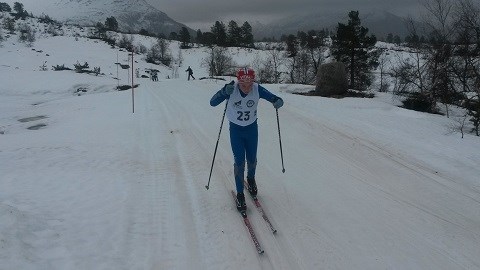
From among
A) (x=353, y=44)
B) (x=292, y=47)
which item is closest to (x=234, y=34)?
(x=292, y=47)

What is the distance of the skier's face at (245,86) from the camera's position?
19.4ft

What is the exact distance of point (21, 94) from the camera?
84.2 feet

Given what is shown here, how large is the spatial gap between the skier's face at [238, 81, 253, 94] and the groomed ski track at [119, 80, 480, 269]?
201 cm

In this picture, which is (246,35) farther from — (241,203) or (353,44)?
(241,203)

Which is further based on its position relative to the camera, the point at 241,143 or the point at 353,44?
the point at 353,44

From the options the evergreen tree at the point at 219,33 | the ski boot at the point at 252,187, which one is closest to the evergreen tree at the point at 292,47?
the evergreen tree at the point at 219,33

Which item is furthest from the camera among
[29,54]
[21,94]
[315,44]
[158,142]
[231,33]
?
[231,33]

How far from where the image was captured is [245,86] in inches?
234

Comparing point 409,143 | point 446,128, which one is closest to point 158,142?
point 409,143

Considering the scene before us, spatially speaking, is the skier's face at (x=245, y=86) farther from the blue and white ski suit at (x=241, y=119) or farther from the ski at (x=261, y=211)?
the ski at (x=261, y=211)

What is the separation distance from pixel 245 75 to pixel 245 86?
7.6 inches

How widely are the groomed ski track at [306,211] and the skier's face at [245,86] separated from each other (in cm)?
201

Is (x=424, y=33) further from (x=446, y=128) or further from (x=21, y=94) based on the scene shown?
(x=21, y=94)

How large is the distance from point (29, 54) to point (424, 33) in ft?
184
